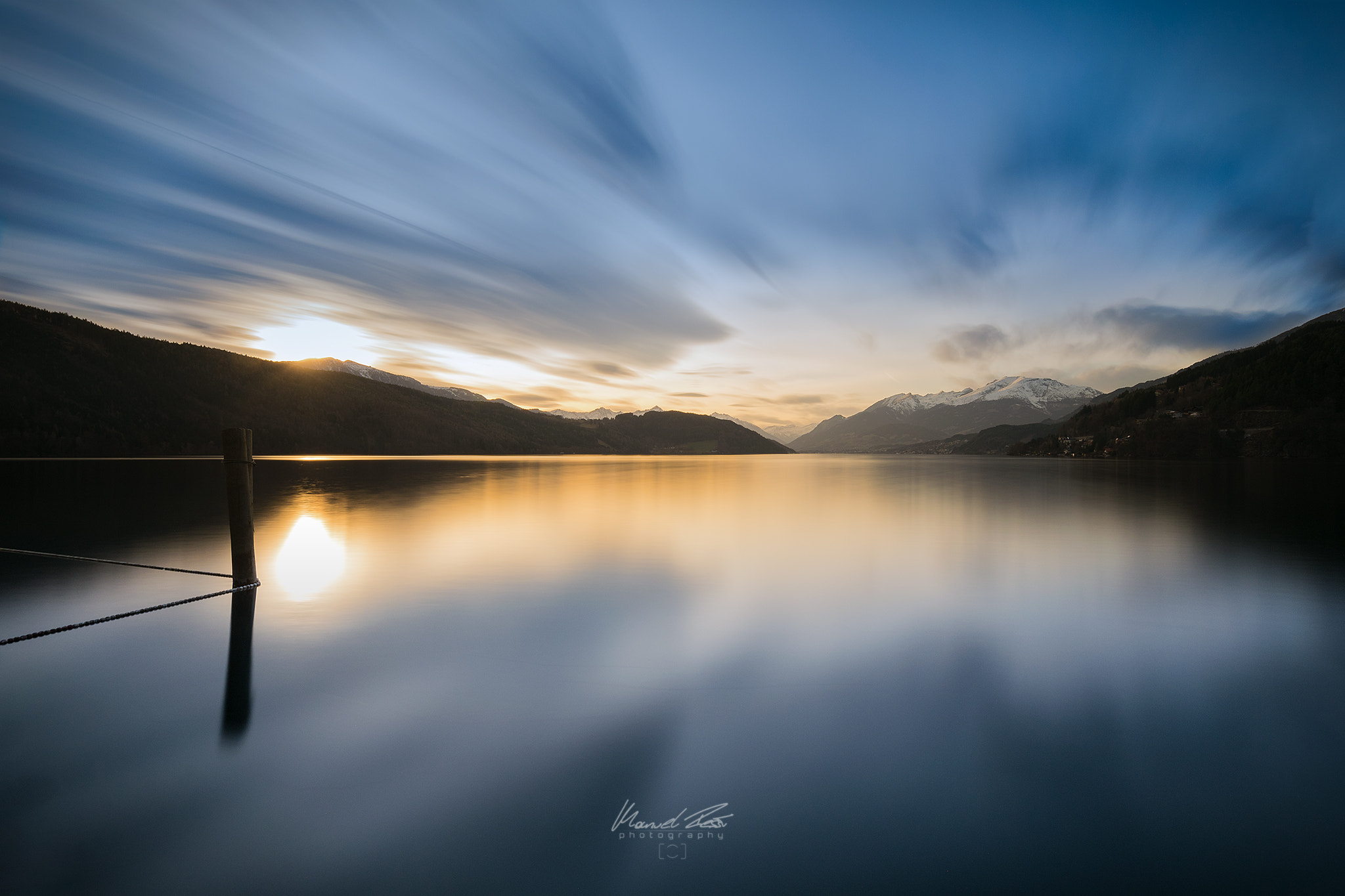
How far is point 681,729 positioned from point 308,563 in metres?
14.5

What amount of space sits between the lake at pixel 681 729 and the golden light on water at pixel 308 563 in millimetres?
171

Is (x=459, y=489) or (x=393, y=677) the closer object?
(x=393, y=677)

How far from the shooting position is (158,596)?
1249 cm

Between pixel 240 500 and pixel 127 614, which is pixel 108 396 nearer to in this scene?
pixel 240 500

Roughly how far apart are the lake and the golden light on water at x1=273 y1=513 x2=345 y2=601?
0.17 m

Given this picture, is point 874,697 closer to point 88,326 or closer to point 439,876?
point 439,876

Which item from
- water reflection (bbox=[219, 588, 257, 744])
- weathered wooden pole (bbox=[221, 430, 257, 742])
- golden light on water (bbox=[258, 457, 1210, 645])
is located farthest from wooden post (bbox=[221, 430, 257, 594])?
golden light on water (bbox=[258, 457, 1210, 645])

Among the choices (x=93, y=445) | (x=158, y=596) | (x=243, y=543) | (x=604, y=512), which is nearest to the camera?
(x=158, y=596)

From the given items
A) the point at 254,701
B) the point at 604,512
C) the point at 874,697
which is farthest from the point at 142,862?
the point at 604,512

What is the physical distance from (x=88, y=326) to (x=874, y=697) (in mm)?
255712

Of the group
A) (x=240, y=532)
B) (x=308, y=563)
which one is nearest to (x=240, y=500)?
(x=240, y=532)

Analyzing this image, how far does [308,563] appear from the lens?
16609mm

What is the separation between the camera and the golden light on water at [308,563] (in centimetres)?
1382

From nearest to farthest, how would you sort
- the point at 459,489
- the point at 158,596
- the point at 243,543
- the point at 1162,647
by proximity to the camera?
the point at 1162,647, the point at 158,596, the point at 243,543, the point at 459,489
